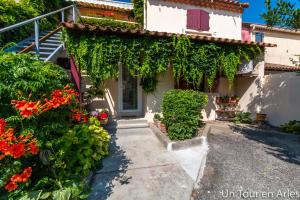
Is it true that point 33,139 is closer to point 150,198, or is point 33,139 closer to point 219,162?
point 150,198

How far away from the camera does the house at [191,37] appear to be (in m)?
7.64

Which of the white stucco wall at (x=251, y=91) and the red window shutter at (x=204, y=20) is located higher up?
the red window shutter at (x=204, y=20)

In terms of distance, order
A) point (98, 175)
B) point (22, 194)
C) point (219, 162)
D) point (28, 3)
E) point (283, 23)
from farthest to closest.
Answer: point (28, 3), point (283, 23), point (219, 162), point (98, 175), point (22, 194)

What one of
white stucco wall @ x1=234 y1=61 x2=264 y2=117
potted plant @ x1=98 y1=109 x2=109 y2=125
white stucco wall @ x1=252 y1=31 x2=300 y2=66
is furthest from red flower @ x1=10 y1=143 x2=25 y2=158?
white stucco wall @ x1=252 y1=31 x2=300 y2=66

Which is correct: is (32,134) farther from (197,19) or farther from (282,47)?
(282,47)

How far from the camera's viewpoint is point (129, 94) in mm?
8016

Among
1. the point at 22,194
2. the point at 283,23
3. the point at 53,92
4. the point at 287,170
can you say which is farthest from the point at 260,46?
the point at 22,194

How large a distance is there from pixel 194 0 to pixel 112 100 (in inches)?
272

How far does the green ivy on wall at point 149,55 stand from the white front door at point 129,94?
69 cm

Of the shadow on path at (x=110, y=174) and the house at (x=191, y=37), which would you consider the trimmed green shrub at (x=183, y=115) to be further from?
the house at (x=191, y=37)

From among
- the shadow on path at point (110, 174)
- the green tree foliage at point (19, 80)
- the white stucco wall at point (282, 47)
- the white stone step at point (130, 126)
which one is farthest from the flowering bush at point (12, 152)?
the white stucco wall at point (282, 47)

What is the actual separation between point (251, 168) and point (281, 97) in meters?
5.46

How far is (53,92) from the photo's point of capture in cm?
280

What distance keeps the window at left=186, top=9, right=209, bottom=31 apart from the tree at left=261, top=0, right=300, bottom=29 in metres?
4.28
